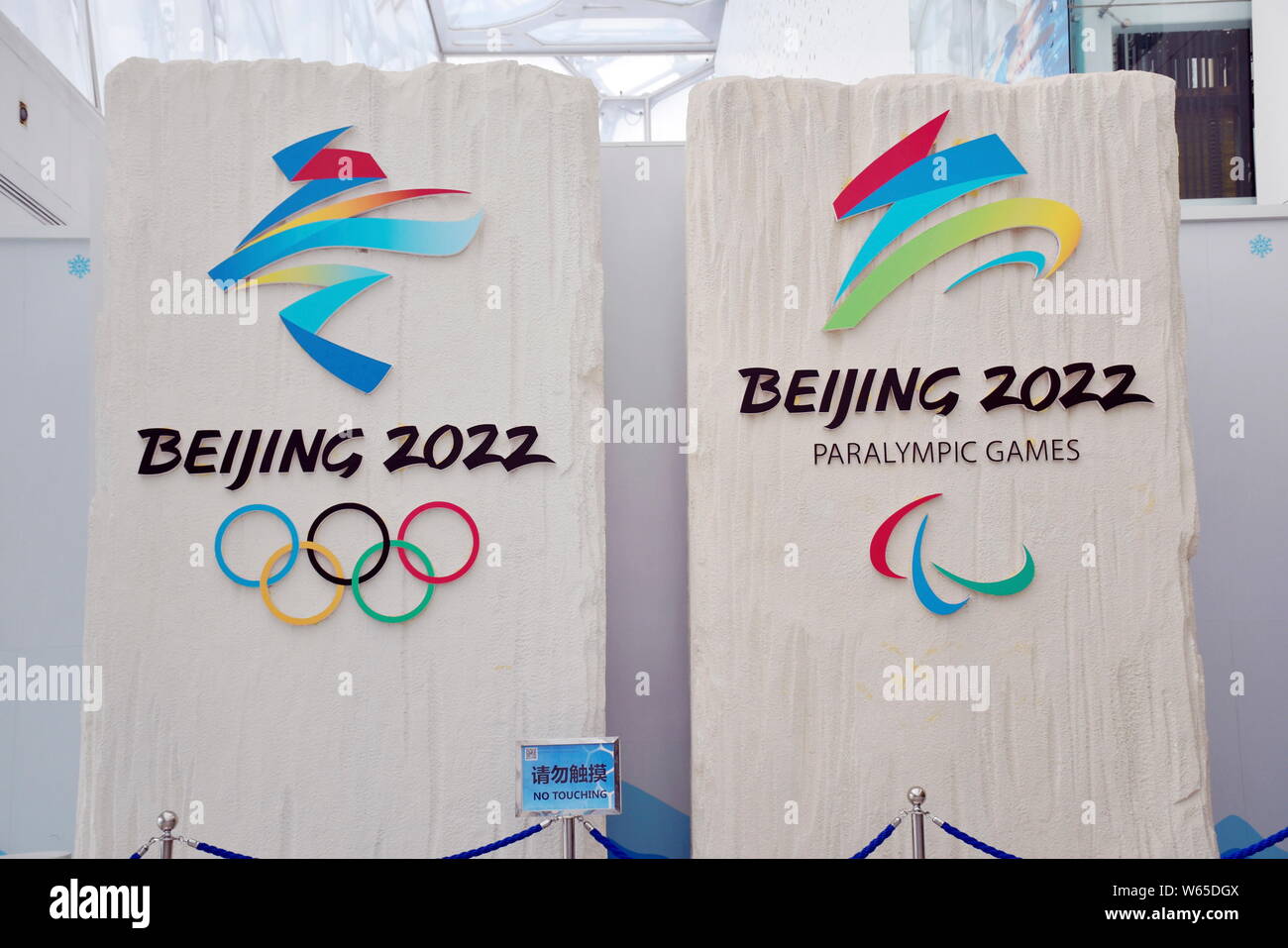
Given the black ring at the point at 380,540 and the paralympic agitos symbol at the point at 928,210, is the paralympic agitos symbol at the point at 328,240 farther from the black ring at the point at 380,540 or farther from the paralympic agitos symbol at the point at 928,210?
the paralympic agitos symbol at the point at 928,210

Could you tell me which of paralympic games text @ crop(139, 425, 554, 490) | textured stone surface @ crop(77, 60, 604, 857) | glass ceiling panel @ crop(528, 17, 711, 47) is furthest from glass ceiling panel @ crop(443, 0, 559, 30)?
paralympic games text @ crop(139, 425, 554, 490)

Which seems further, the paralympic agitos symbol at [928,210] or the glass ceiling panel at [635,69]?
the glass ceiling panel at [635,69]

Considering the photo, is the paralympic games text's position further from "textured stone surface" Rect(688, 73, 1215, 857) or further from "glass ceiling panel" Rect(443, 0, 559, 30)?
"glass ceiling panel" Rect(443, 0, 559, 30)

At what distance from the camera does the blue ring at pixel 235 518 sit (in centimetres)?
391

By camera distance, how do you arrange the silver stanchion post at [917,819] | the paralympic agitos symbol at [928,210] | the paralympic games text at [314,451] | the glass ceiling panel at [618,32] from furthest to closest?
the glass ceiling panel at [618,32], the paralympic agitos symbol at [928,210], the paralympic games text at [314,451], the silver stanchion post at [917,819]

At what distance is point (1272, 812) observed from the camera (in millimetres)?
4828

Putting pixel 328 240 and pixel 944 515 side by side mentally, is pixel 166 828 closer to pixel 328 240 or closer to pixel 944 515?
pixel 328 240

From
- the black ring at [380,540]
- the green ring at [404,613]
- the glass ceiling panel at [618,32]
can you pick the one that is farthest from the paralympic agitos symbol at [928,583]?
the glass ceiling panel at [618,32]

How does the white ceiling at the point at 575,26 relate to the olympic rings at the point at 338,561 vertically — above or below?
above

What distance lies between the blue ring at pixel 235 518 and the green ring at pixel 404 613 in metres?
0.26

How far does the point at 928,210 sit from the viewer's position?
413 centimetres
